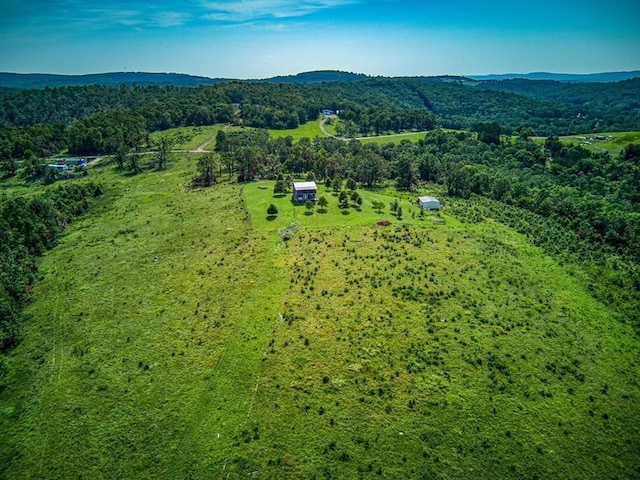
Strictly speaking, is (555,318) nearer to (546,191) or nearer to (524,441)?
(524,441)

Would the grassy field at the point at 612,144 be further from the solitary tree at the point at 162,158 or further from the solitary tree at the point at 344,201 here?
the solitary tree at the point at 162,158

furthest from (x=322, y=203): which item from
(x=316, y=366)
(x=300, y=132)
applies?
(x=300, y=132)

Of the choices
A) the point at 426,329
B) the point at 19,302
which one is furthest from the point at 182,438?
the point at 19,302

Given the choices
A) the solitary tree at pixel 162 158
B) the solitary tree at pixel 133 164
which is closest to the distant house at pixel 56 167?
the solitary tree at pixel 133 164

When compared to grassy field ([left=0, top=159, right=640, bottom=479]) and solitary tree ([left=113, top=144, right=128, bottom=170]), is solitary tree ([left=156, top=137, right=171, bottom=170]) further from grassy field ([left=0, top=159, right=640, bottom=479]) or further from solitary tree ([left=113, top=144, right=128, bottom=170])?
grassy field ([left=0, top=159, right=640, bottom=479])

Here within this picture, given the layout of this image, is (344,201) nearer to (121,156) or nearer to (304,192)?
(304,192)

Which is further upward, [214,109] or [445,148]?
[214,109]
